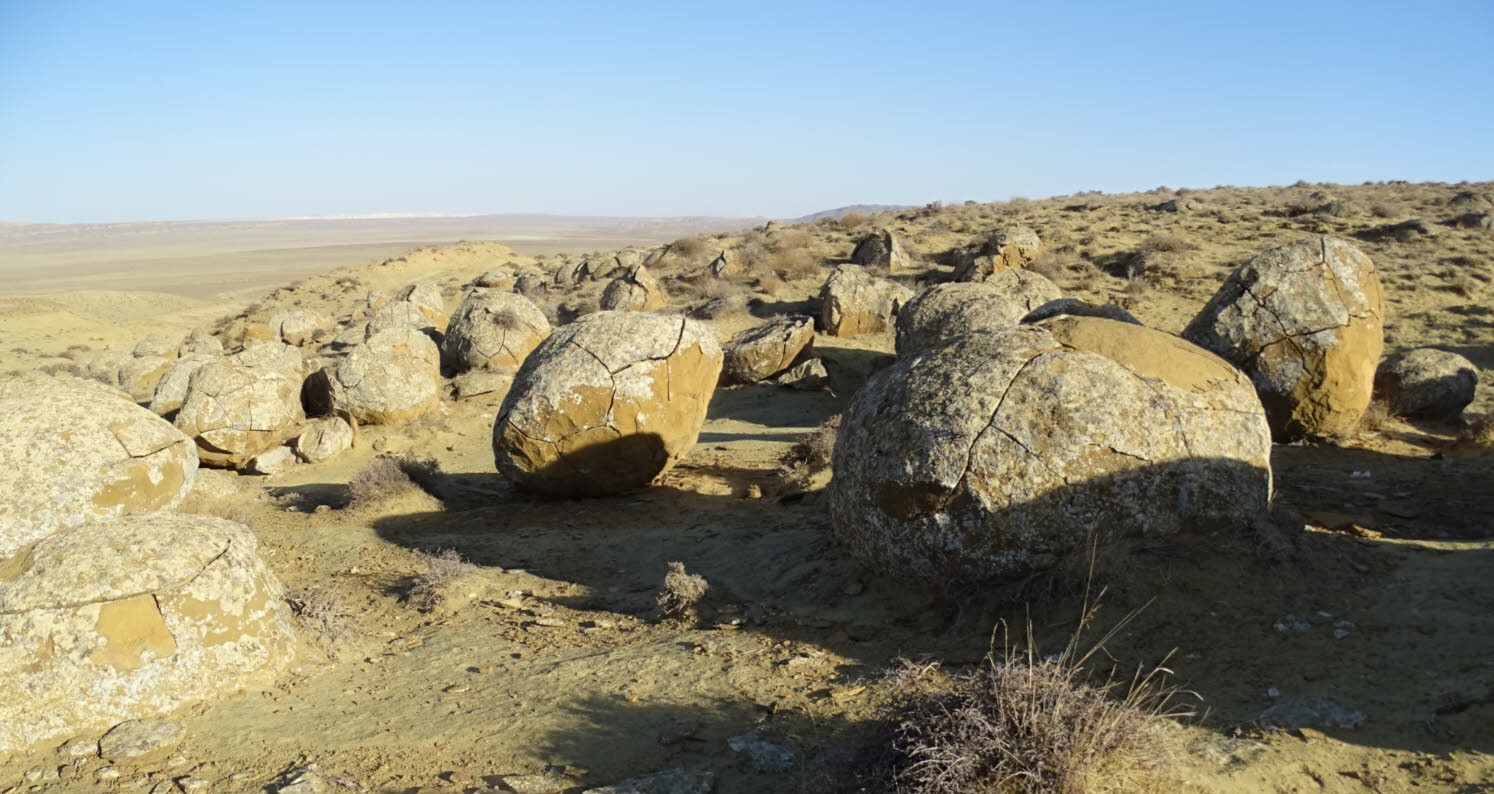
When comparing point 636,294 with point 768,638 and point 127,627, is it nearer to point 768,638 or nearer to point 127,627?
point 768,638

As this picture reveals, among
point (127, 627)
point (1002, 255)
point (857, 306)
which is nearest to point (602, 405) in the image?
point (127, 627)

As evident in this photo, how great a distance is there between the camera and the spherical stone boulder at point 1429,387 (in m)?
11.1

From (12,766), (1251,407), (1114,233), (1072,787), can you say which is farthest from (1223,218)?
(12,766)

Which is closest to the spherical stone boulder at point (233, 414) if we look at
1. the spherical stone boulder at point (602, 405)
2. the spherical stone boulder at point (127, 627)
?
the spherical stone boulder at point (602, 405)

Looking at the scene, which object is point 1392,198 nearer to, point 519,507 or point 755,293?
point 755,293

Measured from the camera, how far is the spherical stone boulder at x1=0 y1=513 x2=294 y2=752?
14.9ft

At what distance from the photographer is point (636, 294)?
2198cm

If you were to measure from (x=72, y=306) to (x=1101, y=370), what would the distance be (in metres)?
41.0

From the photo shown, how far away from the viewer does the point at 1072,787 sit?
3.26 meters

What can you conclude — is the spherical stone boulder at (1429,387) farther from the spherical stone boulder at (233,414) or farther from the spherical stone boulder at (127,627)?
the spherical stone boulder at (233,414)

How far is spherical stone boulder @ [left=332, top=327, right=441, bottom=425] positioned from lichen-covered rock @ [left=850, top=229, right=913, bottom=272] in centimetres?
1202

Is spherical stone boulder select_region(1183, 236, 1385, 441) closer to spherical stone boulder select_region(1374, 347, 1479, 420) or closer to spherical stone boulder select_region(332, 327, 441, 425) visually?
spherical stone boulder select_region(1374, 347, 1479, 420)

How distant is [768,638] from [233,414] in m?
10.1

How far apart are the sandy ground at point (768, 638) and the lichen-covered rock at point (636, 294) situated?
1226 cm
